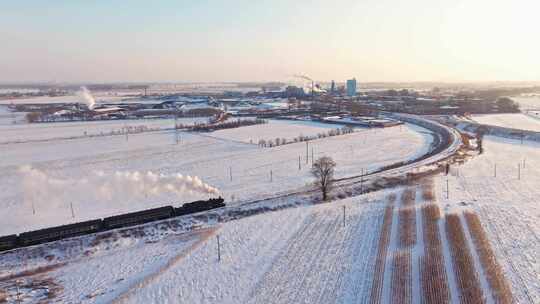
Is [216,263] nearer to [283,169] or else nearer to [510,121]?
[283,169]

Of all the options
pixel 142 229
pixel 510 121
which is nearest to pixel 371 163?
pixel 142 229

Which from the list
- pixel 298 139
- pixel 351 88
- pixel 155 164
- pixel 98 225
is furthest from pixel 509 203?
pixel 351 88

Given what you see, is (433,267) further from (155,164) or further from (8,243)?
(155,164)

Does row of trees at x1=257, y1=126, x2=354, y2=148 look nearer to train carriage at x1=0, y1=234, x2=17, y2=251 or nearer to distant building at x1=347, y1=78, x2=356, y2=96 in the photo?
train carriage at x1=0, y1=234, x2=17, y2=251

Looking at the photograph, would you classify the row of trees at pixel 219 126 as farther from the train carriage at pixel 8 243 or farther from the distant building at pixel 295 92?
the distant building at pixel 295 92

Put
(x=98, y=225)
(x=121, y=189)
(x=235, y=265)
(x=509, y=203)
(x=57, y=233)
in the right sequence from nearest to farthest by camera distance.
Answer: (x=235, y=265) < (x=57, y=233) < (x=98, y=225) < (x=509, y=203) < (x=121, y=189)

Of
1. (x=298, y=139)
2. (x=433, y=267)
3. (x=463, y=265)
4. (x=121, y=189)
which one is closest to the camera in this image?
(x=433, y=267)
